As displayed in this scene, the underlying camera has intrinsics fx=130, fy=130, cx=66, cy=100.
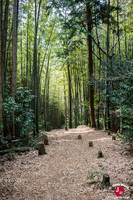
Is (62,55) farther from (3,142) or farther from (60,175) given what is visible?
A: (60,175)

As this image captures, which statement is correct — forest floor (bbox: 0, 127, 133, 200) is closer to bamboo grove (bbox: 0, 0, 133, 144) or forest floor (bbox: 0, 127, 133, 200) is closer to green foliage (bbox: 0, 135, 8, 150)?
green foliage (bbox: 0, 135, 8, 150)

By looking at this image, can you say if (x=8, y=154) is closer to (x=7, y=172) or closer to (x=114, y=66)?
(x=7, y=172)

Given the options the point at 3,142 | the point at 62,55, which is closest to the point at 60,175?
the point at 3,142

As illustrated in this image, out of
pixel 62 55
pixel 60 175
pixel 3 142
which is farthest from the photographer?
pixel 62 55

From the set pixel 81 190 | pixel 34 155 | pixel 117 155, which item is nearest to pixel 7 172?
pixel 34 155

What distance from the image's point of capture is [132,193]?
6.12 ft

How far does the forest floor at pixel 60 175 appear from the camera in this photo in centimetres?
209

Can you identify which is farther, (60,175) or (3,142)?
→ (3,142)

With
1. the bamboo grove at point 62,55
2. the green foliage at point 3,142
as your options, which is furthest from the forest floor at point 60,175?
the bamboo grove at point 62,55

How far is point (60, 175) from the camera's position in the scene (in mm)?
2746

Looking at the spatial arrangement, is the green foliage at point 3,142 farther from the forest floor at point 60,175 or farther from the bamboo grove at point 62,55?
the forest floor at point 60,175

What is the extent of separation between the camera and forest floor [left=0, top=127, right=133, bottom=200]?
6.85 feet

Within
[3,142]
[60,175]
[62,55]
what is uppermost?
[62,55]

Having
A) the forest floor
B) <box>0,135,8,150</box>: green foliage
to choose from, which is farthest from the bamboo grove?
the forest floor
